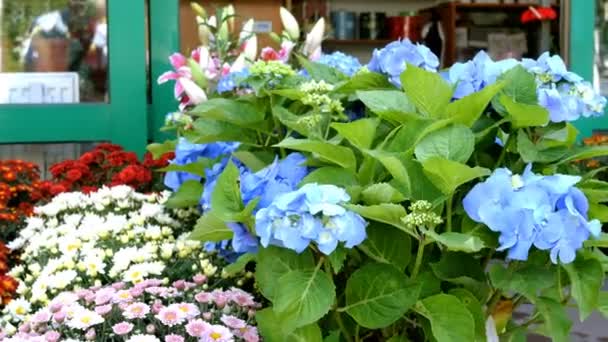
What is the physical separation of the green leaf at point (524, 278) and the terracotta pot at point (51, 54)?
9.24 feet

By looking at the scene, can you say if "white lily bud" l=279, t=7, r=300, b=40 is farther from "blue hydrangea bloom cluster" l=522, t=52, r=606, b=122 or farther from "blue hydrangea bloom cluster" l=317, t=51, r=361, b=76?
"blue hydrangea bloom cluster" l=522, t=52, r=606, b=122

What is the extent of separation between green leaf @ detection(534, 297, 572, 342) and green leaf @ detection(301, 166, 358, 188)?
347 mm

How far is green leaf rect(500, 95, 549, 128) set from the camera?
1295 mm

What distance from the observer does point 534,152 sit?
4.40 ft

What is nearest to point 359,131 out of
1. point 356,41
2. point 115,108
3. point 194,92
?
point 194,92

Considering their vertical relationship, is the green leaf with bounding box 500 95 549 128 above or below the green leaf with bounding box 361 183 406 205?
above

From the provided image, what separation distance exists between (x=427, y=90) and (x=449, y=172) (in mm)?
225

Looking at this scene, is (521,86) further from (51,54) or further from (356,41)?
(356,41)

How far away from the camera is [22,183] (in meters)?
3.04

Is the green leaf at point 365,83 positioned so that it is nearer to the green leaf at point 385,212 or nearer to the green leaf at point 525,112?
the green leaf at point 525,112

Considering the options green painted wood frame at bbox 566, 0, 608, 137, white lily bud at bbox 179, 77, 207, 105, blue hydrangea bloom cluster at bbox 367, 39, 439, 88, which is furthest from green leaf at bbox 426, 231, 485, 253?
green painted wood frame at bbox 566, 0, 608, 137

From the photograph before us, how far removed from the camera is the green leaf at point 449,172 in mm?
1152

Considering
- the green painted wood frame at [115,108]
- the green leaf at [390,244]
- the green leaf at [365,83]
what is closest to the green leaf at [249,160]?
the green leaf at [365,83]

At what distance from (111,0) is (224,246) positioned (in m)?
2.34
